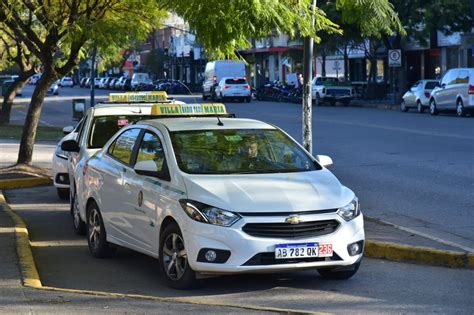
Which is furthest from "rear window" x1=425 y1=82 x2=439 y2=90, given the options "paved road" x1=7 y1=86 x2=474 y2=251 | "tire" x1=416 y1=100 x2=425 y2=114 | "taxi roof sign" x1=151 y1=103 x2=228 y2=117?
"taxi roof sign" x1=151 y1=103 x2=228 y2=117

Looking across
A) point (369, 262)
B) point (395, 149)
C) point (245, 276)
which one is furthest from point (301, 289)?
point (395, 149)

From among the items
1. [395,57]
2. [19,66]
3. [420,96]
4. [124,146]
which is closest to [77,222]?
[124,146]

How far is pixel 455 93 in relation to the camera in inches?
1421

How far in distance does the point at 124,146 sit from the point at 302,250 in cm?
288

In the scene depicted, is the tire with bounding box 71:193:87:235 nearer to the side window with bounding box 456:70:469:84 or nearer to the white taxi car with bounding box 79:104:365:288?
the white taxi car with bounding box 79:104:365:288

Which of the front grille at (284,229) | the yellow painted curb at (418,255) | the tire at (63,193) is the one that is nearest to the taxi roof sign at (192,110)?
the yellow painted curb at (418,255)

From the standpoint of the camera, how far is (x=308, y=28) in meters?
11.6

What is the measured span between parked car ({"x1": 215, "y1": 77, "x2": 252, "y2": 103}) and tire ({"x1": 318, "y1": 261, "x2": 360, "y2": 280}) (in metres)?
48.6

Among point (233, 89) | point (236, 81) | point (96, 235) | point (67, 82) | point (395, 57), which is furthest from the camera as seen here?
point (67, 82)

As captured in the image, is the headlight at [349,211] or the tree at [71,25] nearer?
the headlight at [349,211]

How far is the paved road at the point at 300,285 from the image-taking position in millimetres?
7586

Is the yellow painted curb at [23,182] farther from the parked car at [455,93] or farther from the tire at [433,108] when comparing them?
the tire at [433,108]

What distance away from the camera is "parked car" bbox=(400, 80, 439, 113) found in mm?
40594

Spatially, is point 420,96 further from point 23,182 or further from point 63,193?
point 63,193
